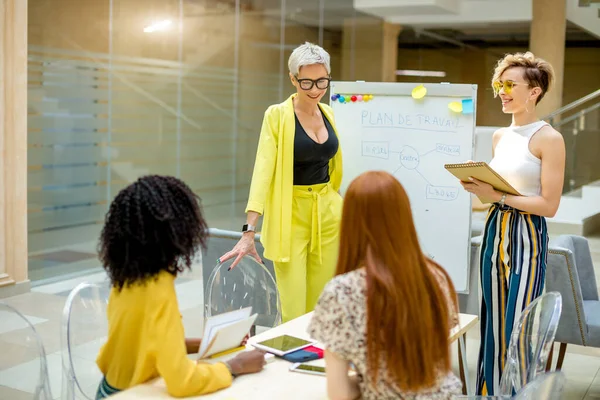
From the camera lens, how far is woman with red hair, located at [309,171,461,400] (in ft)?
5.25

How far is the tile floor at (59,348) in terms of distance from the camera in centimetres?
236

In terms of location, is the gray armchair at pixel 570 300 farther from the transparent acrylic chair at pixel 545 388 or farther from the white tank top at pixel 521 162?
the transparent acrylic chair at pixel 545 388

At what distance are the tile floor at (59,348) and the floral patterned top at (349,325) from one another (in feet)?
1.70

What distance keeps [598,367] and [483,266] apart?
1696 millimetres

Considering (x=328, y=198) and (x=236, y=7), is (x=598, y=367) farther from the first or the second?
(x=236, y=7)

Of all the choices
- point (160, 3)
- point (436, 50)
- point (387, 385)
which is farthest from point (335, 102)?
point (436, 50)

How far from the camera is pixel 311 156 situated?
3.14m

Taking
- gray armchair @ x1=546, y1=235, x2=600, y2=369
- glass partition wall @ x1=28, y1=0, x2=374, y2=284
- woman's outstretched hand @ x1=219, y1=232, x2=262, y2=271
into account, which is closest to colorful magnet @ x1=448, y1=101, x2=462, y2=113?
gray armchair @ x1=546, y1=235, x2=600, y2=369

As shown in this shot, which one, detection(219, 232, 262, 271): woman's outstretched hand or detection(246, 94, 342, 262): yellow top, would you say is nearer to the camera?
detection(219, 232, 262, 271): woman's outstretched hand

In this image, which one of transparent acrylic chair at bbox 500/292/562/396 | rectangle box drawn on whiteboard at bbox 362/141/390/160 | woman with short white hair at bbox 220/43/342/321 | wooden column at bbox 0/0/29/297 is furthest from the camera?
wooden column at bbox 0/0/29/297

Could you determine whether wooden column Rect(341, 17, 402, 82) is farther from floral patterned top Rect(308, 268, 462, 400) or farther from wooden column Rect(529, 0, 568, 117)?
floral patterned top Rect(308, 268, 462, 400)

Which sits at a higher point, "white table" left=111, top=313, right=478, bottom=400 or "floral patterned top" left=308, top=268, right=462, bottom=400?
"floral patterned top" left=308, top=268, right=462, bottom=400

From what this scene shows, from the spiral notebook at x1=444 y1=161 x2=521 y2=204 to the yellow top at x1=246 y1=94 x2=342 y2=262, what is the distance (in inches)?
26.3

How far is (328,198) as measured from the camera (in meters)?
3.19
